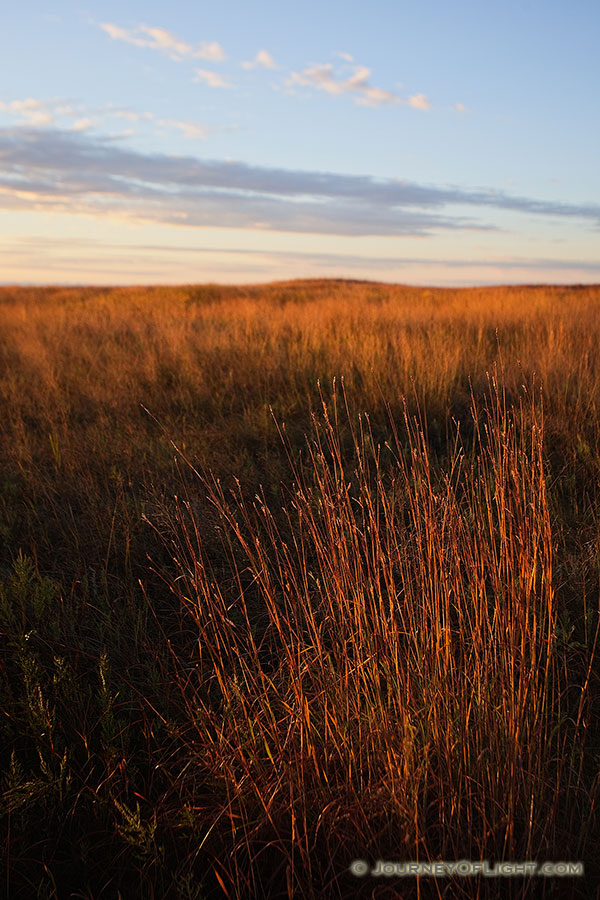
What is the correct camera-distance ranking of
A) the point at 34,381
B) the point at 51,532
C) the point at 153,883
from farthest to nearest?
the point at 34,381
the point at 51,532
the point at 153,883

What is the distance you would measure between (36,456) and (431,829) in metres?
4.06

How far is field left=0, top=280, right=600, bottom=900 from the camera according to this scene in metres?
1.57

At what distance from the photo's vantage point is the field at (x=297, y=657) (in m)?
1.57

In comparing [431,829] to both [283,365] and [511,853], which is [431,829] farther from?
[283,365]

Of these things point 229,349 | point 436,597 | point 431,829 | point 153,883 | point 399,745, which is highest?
point 229,349

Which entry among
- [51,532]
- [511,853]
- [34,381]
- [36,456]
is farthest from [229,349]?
[511,853]

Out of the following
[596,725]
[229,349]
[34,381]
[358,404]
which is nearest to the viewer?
[596,725]

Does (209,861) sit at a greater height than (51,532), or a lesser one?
lesser

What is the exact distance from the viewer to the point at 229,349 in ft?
25.0

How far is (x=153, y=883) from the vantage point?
158cm

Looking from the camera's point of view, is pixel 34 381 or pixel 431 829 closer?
pixel 431 829

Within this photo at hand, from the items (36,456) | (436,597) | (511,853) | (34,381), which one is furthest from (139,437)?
(511,853)

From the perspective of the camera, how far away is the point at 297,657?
79.3 inches

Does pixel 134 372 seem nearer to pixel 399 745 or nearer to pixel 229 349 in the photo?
pixel 229 349
